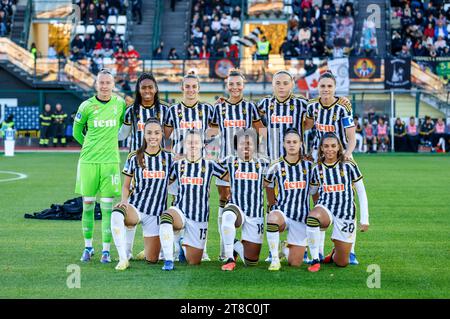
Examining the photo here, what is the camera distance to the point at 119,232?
8.97 metres

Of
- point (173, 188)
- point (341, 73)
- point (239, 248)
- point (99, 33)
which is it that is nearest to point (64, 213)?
point (173, 188)

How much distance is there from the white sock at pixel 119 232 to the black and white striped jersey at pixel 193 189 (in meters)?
0.64

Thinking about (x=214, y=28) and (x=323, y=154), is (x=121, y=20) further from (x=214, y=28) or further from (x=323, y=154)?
(x=323, y=154)

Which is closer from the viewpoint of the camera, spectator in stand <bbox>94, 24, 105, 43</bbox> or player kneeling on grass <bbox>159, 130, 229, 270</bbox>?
player kneeling on grass <bbox>159, 130, 229, 270</bbox>

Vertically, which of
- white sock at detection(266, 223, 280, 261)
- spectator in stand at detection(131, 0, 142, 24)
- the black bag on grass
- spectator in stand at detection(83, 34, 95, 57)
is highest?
spectator in stand at detection(131, 0, 142, 24)

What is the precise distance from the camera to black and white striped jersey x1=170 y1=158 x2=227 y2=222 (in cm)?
927

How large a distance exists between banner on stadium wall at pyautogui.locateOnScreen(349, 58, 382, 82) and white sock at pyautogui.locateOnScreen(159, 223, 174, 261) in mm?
24083

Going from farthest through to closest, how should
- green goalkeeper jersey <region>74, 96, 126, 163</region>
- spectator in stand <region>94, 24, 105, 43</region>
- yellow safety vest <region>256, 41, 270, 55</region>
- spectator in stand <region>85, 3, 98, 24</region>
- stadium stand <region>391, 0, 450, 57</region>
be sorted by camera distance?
spectator in stand <region>85, 3, 98, 24</region>, spectator in stand <region>94, 24, 105, 43</region>, stadium stand <region>391, 0, 450, 57</region>, yellow safety vest <region>256, 41, 270, 55</region>, green goalkeeper jersey <region>74, 96, 126, 163</region>

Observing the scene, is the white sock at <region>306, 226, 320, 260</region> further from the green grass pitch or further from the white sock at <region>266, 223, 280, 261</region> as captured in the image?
the white sock at <region>266, 223, 280, 261</region>

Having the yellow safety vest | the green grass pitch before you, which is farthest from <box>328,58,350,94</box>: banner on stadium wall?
the green grass pitch
